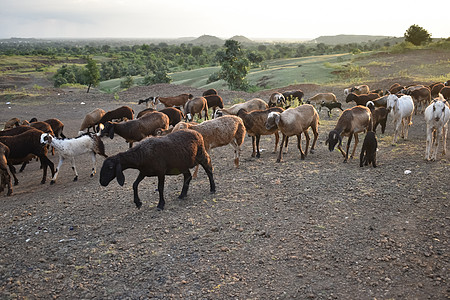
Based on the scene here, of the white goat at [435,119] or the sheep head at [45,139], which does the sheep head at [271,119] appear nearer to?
the white goat at [435,119]

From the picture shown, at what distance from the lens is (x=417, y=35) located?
4869cm

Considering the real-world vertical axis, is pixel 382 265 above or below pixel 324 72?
below

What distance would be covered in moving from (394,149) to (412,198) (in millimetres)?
4211

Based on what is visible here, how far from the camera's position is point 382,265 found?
5.64 m

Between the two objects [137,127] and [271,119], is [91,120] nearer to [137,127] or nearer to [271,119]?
[137,127]

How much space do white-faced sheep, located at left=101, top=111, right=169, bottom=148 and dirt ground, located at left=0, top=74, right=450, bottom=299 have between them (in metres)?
2.30

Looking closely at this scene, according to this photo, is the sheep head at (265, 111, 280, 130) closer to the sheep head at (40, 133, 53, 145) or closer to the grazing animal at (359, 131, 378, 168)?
the grazing animal at (359, 131, 378, 168)

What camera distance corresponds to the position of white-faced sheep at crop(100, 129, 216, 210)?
301 inches

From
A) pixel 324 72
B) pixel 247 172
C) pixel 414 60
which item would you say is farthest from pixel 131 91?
pixel 414 60

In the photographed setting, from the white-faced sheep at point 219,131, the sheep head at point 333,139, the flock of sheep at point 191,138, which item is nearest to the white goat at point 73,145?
the flock of sheep at point 191,138

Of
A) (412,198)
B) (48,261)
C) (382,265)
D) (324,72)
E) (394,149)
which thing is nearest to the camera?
(382,265)

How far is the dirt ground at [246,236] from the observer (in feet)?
17.7

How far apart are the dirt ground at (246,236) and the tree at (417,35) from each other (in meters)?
45.9

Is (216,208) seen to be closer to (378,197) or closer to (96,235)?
(96,235)
